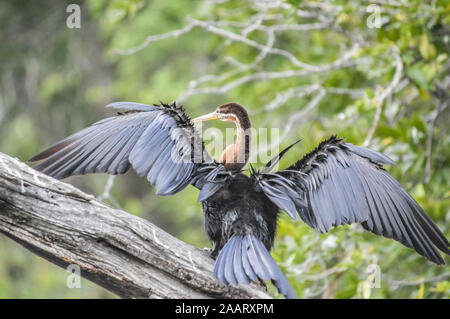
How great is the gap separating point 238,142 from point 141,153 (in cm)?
75

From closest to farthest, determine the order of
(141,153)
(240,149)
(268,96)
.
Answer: (141,153)
(240,149)
(268,96)

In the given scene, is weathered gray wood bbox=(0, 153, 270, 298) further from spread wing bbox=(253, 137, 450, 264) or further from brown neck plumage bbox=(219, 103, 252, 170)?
brown neck plumage bbox=(219, 103, 252, 170)

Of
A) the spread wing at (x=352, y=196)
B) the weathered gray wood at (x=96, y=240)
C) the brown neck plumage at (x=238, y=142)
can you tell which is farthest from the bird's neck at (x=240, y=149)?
the weathered gray wood at (x=96, y=240)

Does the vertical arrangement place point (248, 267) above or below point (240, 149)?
below

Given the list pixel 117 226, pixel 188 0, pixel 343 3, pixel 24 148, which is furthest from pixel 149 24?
pixel 117 226

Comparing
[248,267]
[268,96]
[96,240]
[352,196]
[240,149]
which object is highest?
[268,96]

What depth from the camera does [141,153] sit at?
298 cm

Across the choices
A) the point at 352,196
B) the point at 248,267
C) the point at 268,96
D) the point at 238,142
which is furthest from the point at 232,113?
the point at 268,96

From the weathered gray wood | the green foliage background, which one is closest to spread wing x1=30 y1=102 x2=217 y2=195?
the weathered gray wood

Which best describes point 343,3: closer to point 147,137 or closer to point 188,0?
point 147,137

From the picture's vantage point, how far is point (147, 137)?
9.96ft

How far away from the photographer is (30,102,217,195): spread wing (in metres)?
2.95

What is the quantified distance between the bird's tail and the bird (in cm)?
1

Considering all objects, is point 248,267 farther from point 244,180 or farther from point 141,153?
point 141,153
